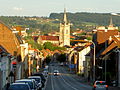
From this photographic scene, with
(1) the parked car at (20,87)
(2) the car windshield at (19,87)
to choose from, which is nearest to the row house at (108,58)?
(1) the parked car at (20,87)

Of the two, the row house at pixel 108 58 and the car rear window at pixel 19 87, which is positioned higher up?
the car rear window at pixel 19 87

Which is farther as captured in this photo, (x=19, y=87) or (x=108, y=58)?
(x=108, y=58)

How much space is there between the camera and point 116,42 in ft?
256

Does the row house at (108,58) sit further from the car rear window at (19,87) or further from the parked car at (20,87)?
the car rear window at (19,87)

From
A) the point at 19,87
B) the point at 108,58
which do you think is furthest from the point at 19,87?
the point at 108,58

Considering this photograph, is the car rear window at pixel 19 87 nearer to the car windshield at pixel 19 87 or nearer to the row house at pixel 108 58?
the car windshield at pixel 19 87

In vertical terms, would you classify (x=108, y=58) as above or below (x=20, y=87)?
below

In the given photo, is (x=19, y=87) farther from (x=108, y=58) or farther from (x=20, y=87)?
(x=108, y=58)

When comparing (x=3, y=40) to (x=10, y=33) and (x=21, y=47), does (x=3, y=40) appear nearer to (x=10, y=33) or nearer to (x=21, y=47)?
(x=10, y=33)

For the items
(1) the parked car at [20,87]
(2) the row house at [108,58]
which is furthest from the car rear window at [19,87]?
(2) the row house at [108,58]

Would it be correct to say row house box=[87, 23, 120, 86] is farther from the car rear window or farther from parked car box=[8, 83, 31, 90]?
the car rear window

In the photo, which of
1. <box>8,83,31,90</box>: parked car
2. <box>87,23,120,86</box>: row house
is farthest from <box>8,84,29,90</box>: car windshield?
<box>87,23,120,86</box>: row house

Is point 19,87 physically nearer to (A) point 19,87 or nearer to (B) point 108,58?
(A) point 19,87

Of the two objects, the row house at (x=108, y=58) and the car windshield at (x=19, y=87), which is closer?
the car windshield at (x=19, y=87)
